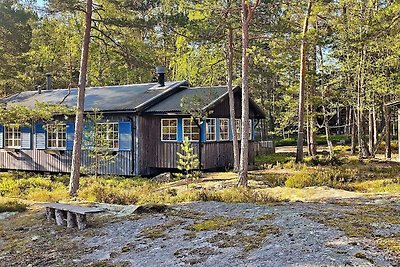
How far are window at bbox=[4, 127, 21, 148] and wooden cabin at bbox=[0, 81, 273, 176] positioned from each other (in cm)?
70

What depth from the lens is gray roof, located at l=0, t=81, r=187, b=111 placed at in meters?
18.7

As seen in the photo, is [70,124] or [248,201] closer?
[248,201]

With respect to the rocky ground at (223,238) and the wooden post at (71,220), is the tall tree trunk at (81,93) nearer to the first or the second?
the rocky ground at (223,238)

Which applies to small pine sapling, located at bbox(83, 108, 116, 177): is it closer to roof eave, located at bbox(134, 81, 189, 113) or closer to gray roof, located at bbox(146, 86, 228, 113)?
roof eave, located at bbox(134, 81, 189, 113)

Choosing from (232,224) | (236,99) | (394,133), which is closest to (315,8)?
(236,99)

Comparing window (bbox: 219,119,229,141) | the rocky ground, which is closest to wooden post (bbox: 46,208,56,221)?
the rocky ground

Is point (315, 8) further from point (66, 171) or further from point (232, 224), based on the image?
point (232, 224)

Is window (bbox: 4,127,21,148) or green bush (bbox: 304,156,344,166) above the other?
window (bbox: 4,127,21,148)

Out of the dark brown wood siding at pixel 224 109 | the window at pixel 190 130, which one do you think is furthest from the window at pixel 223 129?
the window at pixel 190 130

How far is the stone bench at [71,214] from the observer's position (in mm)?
8177

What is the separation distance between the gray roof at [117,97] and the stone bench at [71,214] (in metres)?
9.26

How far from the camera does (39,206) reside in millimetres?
11078

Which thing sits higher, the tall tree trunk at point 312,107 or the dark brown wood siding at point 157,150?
the tall tree trunk at point 312,107

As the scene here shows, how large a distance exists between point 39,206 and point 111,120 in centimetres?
809
